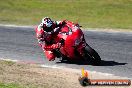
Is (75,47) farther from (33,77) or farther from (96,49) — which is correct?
(96,49)

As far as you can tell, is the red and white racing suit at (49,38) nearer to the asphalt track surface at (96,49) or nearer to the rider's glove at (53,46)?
the rider's glove at (53,46)

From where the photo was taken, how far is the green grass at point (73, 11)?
29769 millimetres

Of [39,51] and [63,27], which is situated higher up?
[63,27]

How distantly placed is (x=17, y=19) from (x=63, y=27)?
16.4 meters

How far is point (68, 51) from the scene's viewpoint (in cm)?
1589

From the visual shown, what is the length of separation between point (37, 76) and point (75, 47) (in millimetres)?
2582

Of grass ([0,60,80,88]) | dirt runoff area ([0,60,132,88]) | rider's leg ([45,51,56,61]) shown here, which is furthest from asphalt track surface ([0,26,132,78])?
grass ([0,60,80,88])

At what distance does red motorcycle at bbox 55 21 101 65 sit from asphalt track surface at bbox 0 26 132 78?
28 cm

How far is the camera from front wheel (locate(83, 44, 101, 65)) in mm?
15492

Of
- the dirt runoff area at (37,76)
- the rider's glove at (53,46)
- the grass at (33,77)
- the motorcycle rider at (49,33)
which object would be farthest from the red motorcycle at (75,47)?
the grass at (33,77)

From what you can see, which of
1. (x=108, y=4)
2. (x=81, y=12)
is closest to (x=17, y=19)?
(x=81, y=12)

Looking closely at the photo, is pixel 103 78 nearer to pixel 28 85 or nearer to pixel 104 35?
pixel 28 85

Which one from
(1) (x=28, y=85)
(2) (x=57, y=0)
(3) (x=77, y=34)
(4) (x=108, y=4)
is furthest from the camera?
(2) (x=57, y=0)

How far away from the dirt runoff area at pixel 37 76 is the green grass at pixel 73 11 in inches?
481
